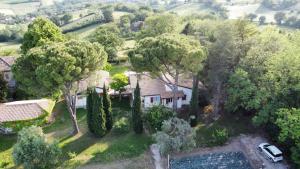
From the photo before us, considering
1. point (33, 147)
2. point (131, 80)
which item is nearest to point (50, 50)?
point (33, 147)

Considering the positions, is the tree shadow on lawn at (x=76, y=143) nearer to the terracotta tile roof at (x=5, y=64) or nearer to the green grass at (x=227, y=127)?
the green grass at (x=227, y=127)

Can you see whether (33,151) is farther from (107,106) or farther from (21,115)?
(107,106)

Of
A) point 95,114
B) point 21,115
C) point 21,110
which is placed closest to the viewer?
point 95,114

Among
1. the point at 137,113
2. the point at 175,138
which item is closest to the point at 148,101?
the point at 137,113

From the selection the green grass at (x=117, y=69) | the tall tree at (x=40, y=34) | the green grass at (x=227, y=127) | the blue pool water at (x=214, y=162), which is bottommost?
the blue pool water at (x=214, y=162)

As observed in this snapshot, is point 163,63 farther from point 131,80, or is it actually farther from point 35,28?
point 35,28

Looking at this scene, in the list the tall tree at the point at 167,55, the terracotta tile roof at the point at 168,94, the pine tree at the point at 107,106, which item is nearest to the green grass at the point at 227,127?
the terracotta tile roof at the point at 168,94
